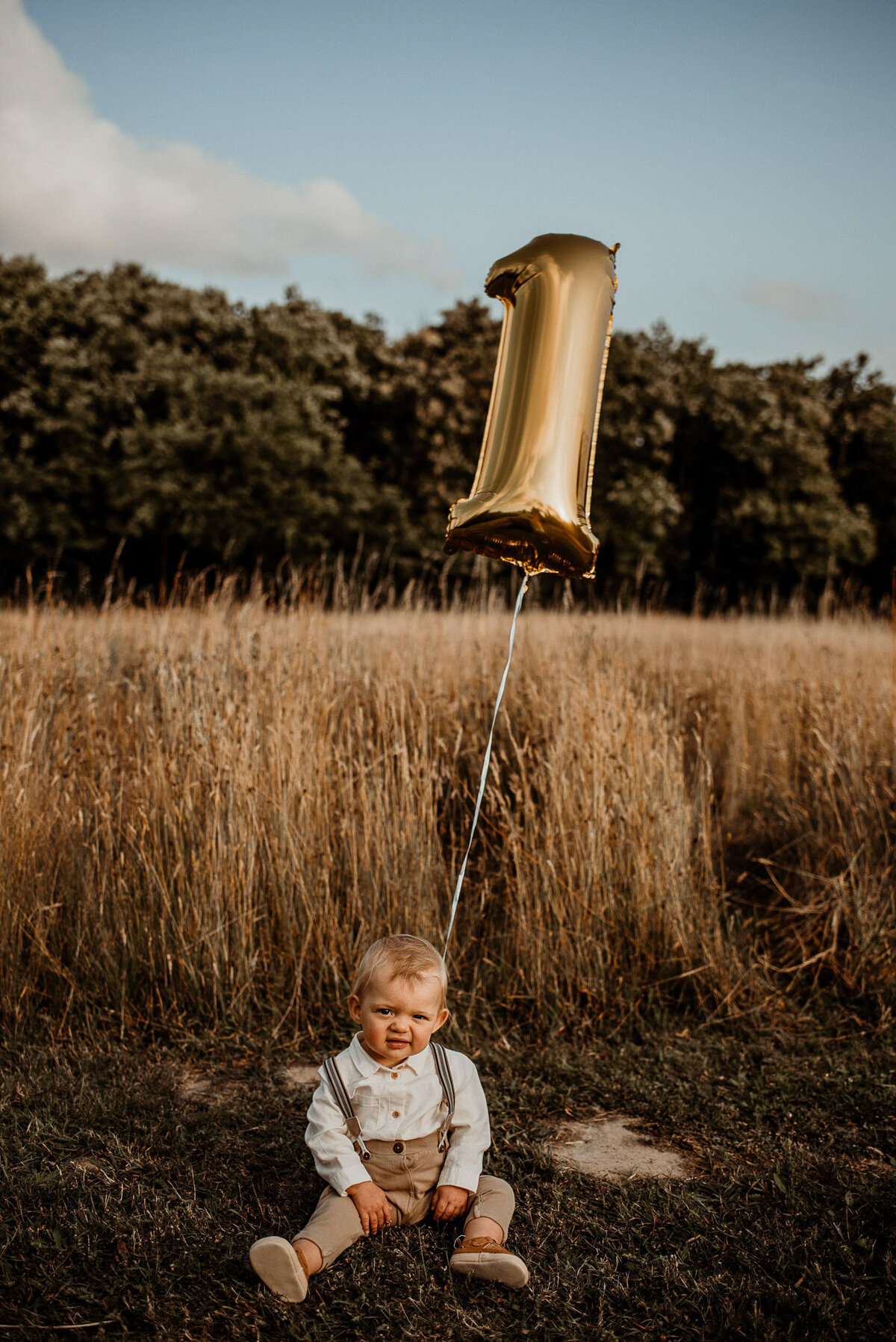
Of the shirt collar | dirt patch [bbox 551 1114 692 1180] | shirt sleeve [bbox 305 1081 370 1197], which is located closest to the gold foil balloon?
the shirt collar

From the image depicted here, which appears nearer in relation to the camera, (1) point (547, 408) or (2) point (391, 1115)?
(2) point (391, 1115)

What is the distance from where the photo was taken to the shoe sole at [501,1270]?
1818 millimetres

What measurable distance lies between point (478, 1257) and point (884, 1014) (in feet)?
6.57

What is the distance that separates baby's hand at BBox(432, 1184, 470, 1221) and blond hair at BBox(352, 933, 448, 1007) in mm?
394

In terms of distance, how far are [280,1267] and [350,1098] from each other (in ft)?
1.12

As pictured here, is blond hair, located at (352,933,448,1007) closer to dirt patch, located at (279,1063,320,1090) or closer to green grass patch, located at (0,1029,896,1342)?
green grass patch, located at (0,1029,896,1342)

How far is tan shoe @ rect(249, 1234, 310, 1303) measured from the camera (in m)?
1.76

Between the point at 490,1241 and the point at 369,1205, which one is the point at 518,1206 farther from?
the point at 369,1205

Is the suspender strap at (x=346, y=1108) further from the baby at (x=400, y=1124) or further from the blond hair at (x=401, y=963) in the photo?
the blond hair at (x=401, y=963)

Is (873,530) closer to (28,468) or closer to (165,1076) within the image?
(28,468)

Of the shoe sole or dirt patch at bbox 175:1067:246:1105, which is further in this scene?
dirt patch at bbox 175:1067:246:1105

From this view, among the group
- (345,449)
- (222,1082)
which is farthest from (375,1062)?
(345,449)

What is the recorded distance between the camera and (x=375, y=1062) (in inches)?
79.6

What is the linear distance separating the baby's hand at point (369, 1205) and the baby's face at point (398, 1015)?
27 centimetres
